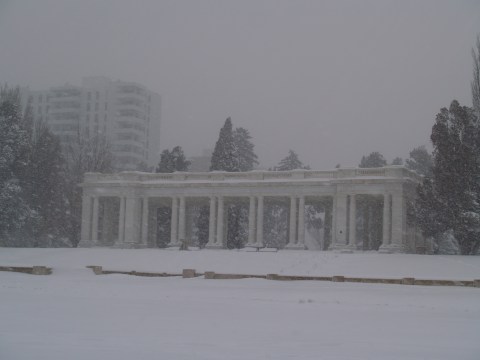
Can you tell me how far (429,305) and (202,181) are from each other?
41286 millimetres

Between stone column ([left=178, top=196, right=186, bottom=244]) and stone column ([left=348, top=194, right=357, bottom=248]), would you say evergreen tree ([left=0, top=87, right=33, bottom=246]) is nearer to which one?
stone column ([left=178, top=196, right=186, bottom=244])

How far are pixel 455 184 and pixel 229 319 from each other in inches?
1257

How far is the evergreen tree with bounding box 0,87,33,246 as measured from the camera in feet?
208

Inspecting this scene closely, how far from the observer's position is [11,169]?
65.9 metres

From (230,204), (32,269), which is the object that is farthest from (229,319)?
(230,204)

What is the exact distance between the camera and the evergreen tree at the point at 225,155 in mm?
72438

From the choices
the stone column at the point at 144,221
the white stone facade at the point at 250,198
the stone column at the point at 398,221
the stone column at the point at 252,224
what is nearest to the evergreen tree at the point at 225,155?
the white stone facade at the point at 250,198

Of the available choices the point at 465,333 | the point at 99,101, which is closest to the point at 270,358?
the point at 465,333

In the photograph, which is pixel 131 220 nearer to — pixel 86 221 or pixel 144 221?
pixel 144 221

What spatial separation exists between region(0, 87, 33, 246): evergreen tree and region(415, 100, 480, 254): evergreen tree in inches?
1588

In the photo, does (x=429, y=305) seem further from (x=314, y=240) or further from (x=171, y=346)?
(x=314, y=240)

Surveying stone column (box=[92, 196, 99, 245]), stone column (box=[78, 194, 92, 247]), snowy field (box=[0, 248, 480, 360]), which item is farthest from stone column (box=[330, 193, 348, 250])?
stone column (box=[78, 194, 92, 247])

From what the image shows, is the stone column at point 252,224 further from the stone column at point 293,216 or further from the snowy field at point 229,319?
the snowy field at point 229,319

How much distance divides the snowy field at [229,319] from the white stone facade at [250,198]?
17952 millimetres
